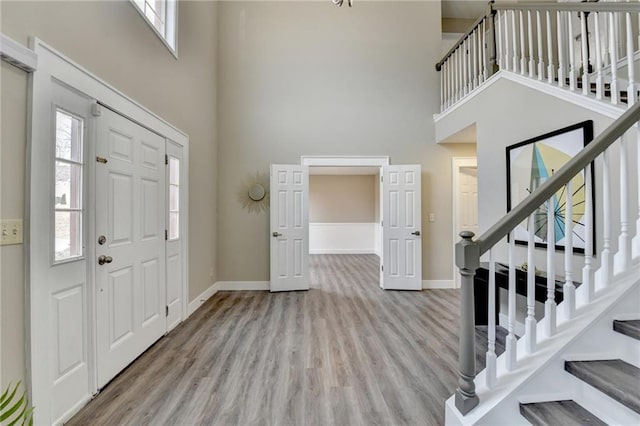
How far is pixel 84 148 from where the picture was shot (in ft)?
5.95

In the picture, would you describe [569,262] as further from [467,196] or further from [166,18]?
[166,18]

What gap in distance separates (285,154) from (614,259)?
3.89 metres

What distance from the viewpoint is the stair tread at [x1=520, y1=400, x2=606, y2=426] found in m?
1.25

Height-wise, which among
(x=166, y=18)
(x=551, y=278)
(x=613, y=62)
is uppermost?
(x=166, y=18)

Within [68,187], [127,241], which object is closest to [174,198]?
[127,241]

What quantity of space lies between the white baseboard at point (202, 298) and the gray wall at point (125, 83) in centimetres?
8

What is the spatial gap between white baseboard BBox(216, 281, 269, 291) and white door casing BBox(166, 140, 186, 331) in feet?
4.16

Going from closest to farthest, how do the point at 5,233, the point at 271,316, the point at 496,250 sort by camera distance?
the point at 5,233
the point at 496,250
the point at 271,316

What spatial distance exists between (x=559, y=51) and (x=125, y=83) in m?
3.61

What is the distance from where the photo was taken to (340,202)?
845 centimetres

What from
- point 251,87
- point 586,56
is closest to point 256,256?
point 251,87

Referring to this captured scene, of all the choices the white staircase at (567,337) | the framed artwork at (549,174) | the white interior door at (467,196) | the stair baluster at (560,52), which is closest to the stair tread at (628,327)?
the white staircase at (567,337)

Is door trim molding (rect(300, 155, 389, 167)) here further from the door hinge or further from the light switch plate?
the light switch plate

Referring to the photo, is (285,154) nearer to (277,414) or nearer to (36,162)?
(36,162)
